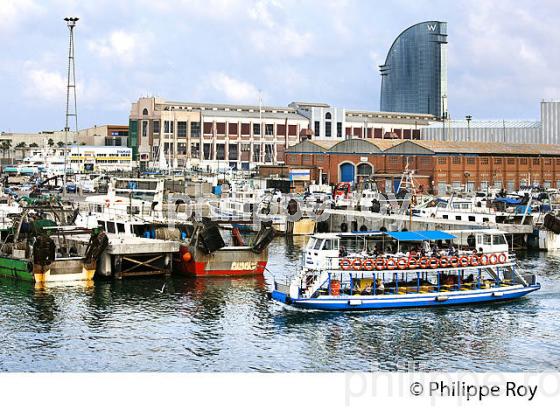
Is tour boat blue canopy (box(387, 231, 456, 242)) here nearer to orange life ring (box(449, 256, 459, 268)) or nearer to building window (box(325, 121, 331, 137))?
orange life ring (box(449, 256, 459, 268))

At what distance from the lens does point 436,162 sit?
96750 millimetres

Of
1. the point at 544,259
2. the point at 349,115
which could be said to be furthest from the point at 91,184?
the point at 544,259

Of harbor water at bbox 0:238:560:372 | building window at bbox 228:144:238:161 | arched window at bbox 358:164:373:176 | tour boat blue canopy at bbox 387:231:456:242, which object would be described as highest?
building window at bbox 228:144:238:161

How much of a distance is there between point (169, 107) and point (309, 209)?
198ft

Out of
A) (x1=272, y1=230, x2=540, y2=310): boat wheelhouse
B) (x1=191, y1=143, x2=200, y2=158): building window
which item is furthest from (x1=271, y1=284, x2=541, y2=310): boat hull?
(x1=191, y1=143, x2=200, y2=158): building window

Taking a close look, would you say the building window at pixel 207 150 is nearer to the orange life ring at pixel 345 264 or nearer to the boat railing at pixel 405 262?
the boat railing at pixel 405 262

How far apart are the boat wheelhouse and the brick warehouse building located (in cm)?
5321

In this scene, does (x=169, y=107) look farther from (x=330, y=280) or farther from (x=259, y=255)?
(x=330, y=280)

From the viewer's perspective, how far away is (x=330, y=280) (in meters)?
37.0

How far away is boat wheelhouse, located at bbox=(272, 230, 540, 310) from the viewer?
120 feet

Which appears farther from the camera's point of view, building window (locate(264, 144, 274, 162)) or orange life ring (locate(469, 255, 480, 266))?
building window (locate(264, 144, 274, 162))

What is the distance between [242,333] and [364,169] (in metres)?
69.8

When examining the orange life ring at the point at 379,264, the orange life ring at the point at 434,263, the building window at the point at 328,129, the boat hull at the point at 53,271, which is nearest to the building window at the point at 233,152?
the building window at the point at 328,129

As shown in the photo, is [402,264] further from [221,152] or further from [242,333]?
[221,152]
